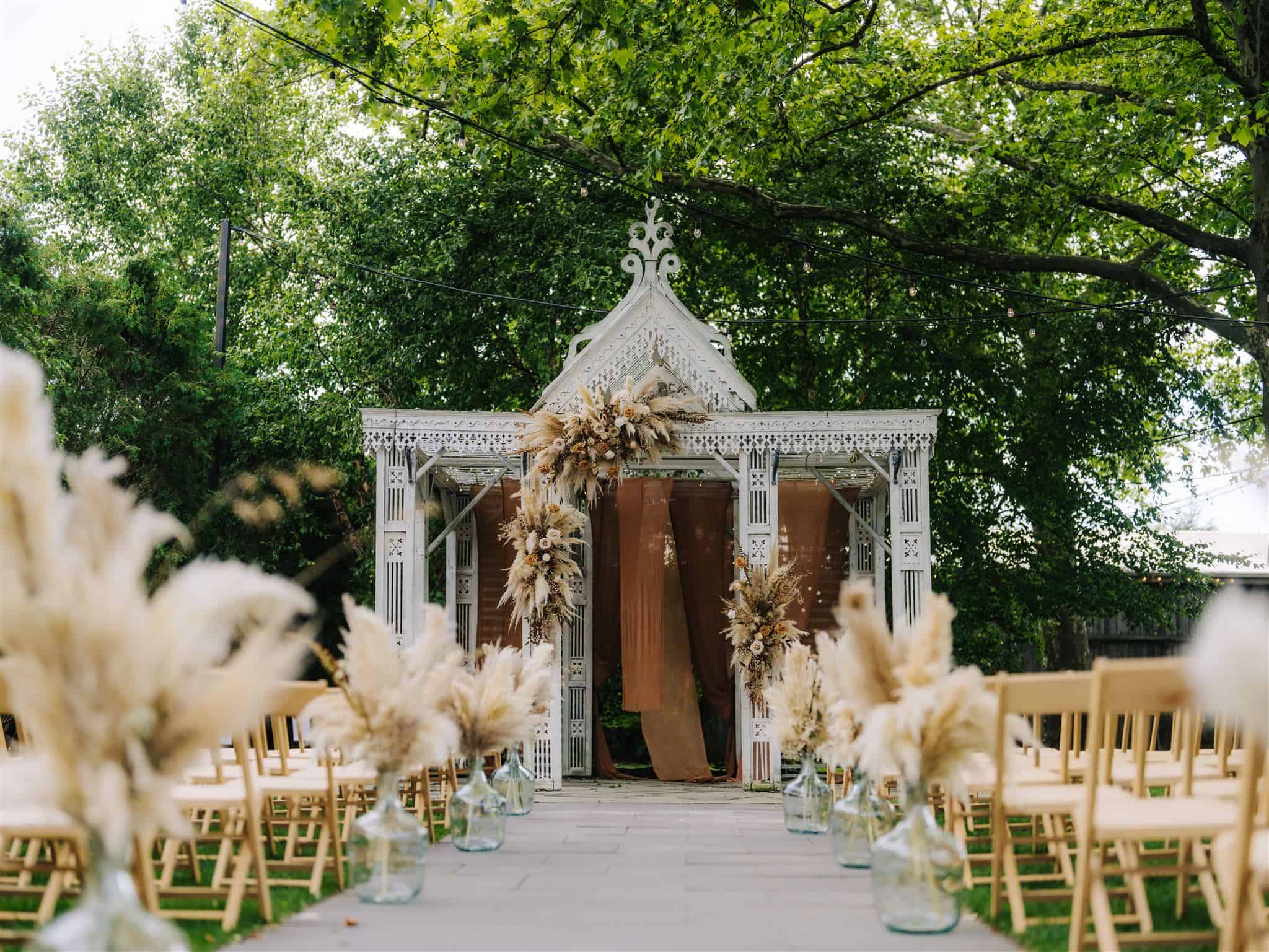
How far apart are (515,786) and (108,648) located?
21.1ft

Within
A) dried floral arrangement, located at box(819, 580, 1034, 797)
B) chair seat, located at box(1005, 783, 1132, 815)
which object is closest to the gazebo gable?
chair seat, located at box(1005, 783, 1132, 815)

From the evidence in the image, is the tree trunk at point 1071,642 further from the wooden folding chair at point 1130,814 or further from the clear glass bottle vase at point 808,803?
the wooden folding chair at point 1130,814

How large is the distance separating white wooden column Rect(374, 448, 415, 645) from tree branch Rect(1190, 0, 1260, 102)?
7.79m

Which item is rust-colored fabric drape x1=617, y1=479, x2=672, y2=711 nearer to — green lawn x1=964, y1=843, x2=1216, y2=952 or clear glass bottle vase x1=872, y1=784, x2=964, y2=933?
green lawn x1=964, y1=843, x2=1216, y2=952

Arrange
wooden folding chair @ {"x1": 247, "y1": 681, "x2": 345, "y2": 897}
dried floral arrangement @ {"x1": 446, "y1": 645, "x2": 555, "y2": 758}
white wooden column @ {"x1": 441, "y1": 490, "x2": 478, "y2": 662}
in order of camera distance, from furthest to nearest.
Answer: white wooden column @ {"x1": 441, "y1": 490, "x2": 478, "y2": 662} < dried floral arrangement @ {"x1": 446, "y1": 645, "x2": 555, "y2": 758} < wooden folding chair @ {"x1": 247, "y1": 681, "x2": 345, "y2": 897}

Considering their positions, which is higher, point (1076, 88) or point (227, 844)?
point (1076, 88)

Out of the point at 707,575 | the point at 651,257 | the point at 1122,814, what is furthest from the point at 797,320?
the point at 1122,814

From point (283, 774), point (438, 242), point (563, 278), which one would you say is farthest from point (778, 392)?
point (283, 774)

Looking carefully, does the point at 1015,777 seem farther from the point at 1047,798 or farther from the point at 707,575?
the point at 707,575

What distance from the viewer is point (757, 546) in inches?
407

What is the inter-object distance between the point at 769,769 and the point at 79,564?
8431 mm

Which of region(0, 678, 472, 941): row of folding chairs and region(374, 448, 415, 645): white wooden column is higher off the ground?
region(374, 448, 415, 645): white wooden column

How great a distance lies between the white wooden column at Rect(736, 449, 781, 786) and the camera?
10.2 metres

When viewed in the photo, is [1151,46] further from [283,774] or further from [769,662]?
[283,774]
